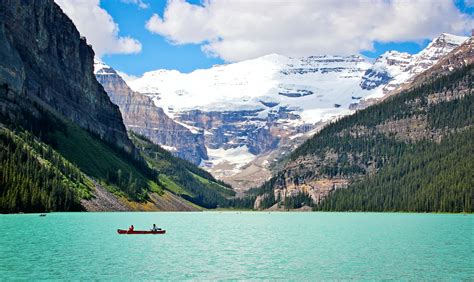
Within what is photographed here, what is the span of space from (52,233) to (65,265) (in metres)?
41.2

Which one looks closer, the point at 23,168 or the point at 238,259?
the point at 238,259

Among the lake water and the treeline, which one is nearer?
the lake water

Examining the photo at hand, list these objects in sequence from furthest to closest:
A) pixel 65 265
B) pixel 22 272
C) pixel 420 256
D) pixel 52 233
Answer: pixel 52 233
pixel 420 256
pixel 65 265
pixel 22 272

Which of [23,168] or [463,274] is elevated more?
[23,168]

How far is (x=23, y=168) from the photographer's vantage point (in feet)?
617

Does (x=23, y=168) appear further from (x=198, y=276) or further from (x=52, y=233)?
(x=198, y=276)

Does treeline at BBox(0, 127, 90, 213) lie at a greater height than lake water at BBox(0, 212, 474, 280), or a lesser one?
greater

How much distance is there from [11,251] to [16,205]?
9309 cm

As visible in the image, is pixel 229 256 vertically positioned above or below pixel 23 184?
below

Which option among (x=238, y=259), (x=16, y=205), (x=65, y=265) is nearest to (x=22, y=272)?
(x=65, y=265)

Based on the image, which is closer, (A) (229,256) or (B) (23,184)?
(A) (229,256)

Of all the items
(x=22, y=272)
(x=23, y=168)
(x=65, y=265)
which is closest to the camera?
(x=22, y=272)

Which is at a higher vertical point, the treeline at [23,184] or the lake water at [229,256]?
the treeline at [23,184]

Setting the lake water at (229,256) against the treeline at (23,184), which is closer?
the lake water at (229,256)
